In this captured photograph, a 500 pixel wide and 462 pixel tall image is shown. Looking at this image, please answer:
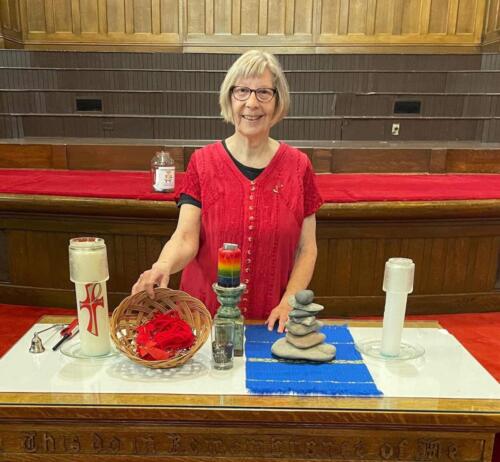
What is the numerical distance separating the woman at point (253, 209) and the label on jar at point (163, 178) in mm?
1103

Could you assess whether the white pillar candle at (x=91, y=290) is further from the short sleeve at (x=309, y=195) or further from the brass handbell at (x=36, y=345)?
the short sleeve at (x=309, y=195)

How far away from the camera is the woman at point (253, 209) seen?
1267mm

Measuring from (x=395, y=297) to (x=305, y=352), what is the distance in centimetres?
21

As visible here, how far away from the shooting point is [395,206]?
228 cm

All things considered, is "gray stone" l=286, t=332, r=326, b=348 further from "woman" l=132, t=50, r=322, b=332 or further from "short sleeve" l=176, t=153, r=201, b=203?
"short sleeve" l=176, t=153, r=201, b=203

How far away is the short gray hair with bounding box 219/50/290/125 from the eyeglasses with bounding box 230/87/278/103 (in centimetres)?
2

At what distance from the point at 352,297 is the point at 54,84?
321cm

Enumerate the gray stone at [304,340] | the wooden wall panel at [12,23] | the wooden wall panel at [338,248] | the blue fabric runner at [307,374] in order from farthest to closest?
1. the wooden wall panel at [12,23]
2. the wooden wall panel at [338,248]
3. the gray stone at [304,340]
4. the blue fabric runner at [307,374]

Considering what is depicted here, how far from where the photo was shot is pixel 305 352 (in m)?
0.99

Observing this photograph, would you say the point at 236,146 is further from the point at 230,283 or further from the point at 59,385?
the point at 59,385

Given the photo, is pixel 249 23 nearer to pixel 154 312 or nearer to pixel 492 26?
pixel 492 26

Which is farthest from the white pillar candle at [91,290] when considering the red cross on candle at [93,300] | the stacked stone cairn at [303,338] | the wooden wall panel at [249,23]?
the wooden wall panel at [249,23]

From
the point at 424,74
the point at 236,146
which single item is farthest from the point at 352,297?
the point at 424,74

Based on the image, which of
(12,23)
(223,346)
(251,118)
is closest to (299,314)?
(223,346)
